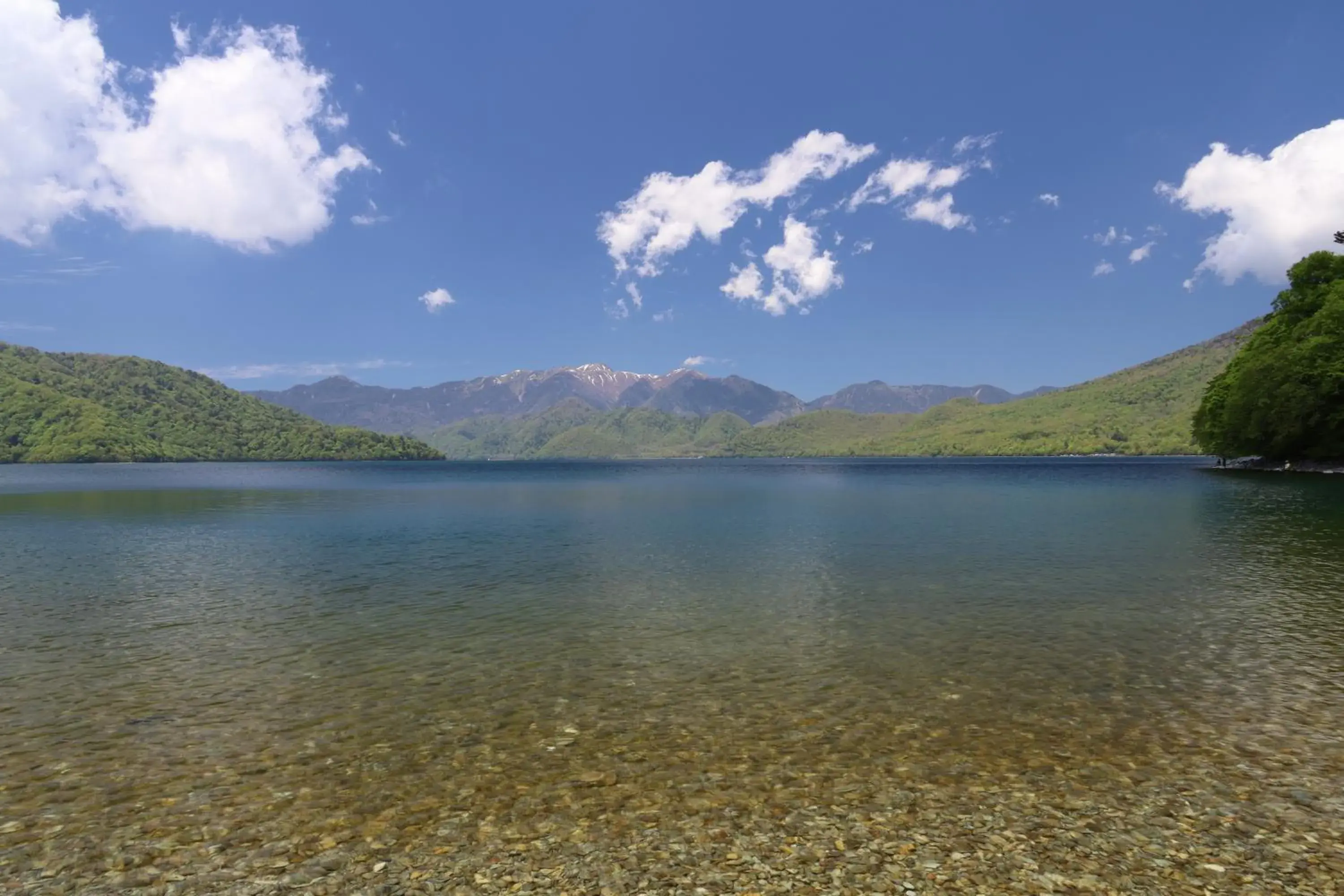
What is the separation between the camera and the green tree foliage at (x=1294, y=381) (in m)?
119

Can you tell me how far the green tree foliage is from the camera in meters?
119

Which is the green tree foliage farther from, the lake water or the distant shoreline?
the lake water

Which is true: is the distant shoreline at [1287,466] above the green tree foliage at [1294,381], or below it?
below

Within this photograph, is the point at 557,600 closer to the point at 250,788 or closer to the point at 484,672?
the point at 484,672

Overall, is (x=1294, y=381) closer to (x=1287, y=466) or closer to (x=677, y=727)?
(x=1287, y=466)

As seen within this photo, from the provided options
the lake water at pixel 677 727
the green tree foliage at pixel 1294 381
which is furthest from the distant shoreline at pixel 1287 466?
the lake water at pixel 677 727

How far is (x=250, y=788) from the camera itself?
14102 mm

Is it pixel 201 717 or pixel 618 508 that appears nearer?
pixel 201 717

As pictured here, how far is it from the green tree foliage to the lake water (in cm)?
10119

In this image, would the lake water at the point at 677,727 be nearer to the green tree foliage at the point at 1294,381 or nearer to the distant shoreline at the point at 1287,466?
the green tree foliage at the point at 1294,381

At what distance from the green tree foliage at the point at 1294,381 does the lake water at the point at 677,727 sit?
332 feet

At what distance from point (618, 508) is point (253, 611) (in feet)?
209

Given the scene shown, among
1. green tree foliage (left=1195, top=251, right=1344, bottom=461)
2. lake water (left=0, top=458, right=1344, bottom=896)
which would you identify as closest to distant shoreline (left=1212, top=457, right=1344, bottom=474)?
green tree foliage (left=1195, top=251, right=1344, bottom=461)

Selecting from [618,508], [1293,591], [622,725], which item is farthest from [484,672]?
[618,508]
